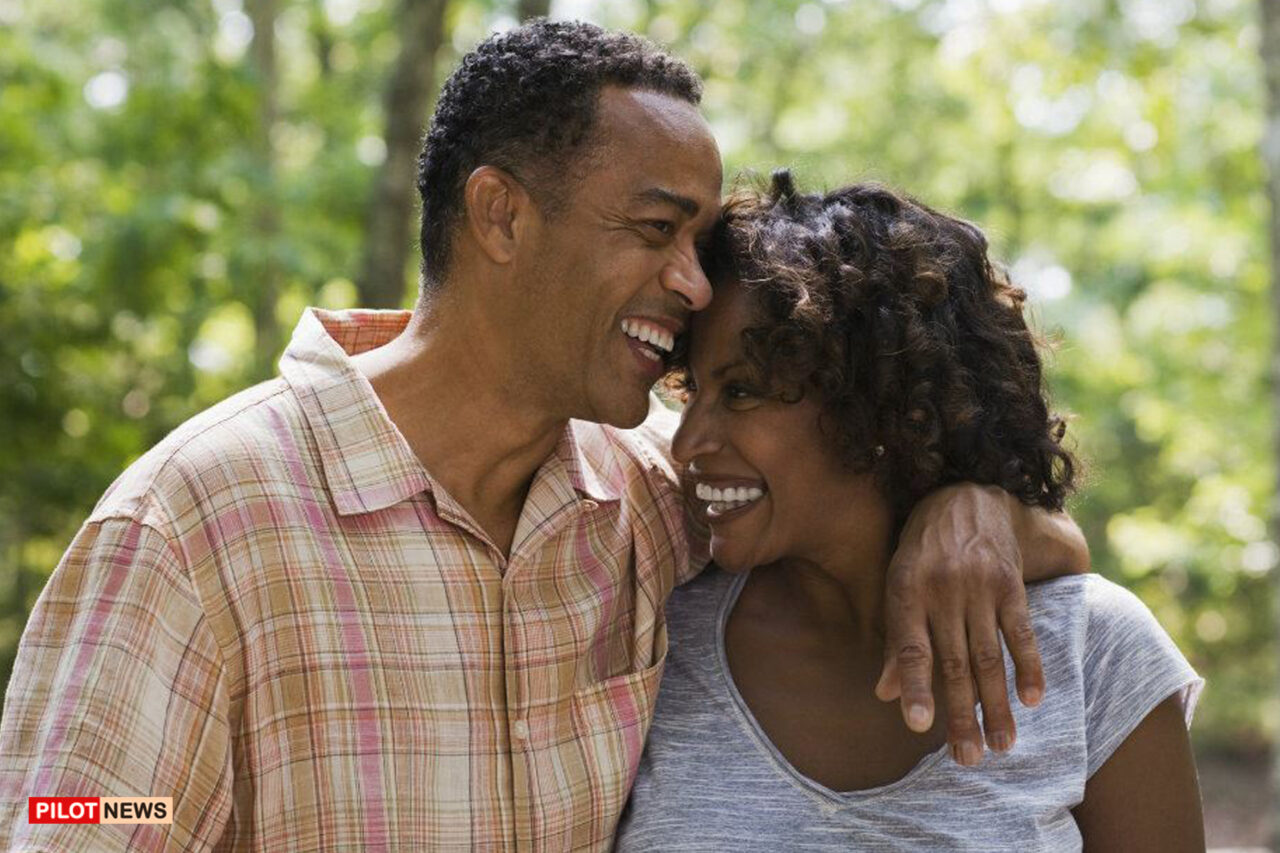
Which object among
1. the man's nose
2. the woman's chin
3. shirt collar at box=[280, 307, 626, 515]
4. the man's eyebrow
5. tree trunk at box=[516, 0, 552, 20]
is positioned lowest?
the woman's chin

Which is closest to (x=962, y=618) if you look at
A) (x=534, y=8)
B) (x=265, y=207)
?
(x=534, y=8)

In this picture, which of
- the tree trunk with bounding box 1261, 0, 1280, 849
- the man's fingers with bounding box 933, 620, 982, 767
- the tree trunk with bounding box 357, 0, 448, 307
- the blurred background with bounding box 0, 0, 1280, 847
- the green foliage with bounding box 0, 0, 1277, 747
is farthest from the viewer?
the green foliage with bounding box 0, 0, 1277, 747

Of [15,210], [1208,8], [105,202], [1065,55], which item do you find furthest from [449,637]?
[1208,8]

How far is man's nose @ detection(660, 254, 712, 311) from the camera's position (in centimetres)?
270

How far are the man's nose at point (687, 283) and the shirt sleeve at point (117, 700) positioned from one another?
0.97m

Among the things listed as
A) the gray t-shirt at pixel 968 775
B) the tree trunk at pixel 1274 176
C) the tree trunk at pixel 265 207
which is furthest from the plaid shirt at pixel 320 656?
the tree trunk at pixel 265 207

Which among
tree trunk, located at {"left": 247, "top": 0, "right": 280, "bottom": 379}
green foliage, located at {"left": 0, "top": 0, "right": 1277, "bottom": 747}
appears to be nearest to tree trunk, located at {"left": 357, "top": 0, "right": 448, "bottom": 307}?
green foliage, located at {"left": 0, "top": 0, "right": 1277, "bottom": 747}

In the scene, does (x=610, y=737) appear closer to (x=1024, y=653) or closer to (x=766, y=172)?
→ (x=1024, y=653)

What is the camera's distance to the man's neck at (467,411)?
2.69 metres

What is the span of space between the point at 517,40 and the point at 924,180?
13.8 metres

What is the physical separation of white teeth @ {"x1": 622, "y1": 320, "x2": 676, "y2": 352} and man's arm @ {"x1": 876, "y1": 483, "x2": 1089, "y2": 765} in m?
0.55

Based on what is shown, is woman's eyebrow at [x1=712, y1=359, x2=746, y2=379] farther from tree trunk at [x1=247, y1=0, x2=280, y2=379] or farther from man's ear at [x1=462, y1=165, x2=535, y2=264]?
tree trunk at [x1=247, y1=0, x2=280, y2=379]

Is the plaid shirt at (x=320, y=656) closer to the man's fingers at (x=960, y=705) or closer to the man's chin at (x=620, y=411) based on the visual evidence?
the man's chin at (x=620, y=411)

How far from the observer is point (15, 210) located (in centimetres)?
712
